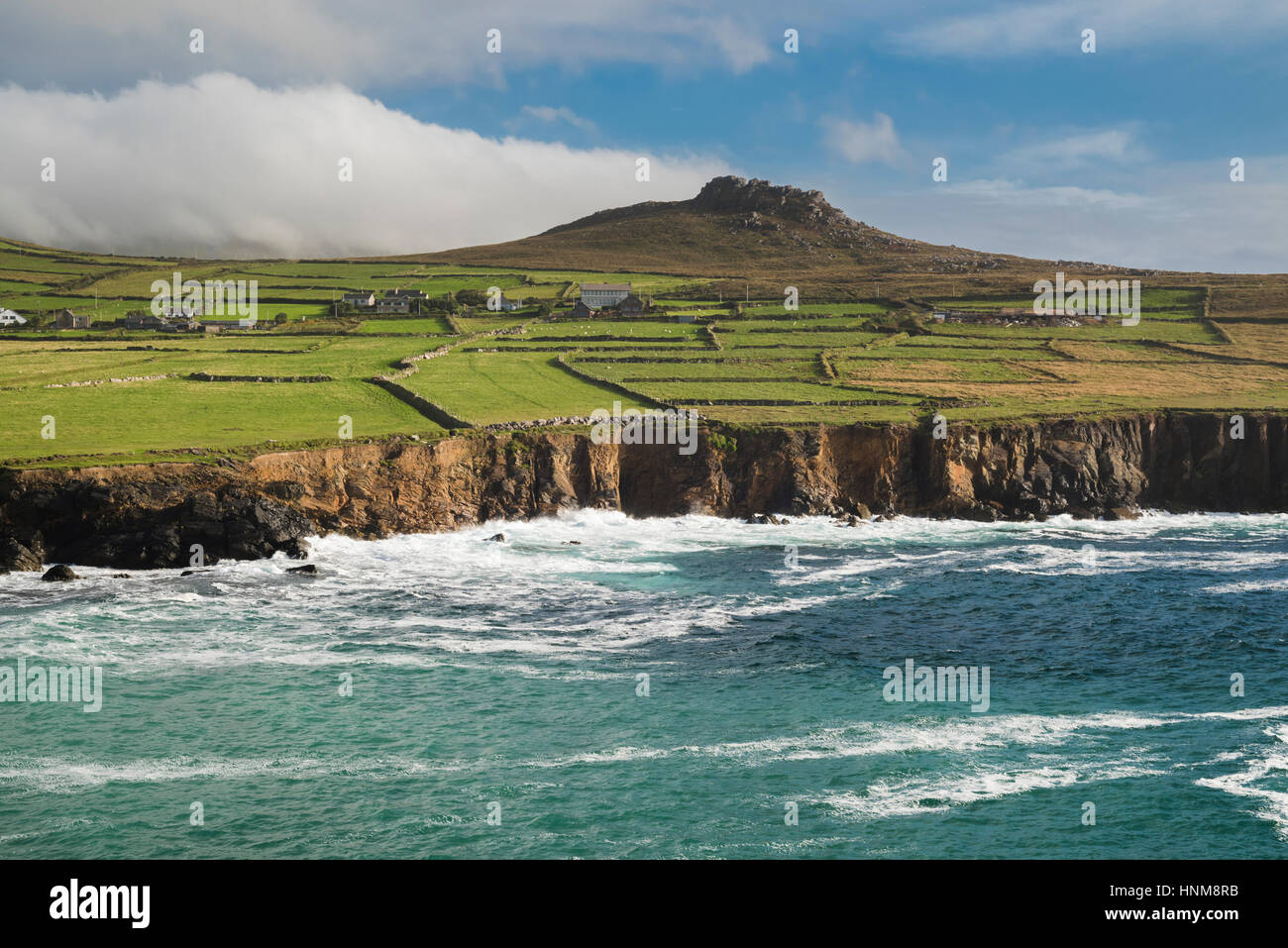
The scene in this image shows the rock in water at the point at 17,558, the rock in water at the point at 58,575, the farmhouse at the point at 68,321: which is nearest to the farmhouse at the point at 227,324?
the farmhouse at the point at 68,321

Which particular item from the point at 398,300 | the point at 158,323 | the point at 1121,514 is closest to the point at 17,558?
the point at 1121,514

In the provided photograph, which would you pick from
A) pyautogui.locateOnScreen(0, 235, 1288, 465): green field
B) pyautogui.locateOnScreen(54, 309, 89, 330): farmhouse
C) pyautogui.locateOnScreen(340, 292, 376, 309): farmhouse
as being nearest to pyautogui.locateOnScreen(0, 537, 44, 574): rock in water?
pyautogui.locateOnScreen(0, 235, 1288, 465): green field

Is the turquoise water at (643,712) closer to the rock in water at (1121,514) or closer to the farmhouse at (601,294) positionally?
the rock in water at (1121,514)

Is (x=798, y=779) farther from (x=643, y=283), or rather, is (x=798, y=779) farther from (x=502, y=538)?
(x=643, y=283)

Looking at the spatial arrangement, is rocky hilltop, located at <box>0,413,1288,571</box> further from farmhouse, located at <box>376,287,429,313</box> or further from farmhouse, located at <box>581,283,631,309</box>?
farmhouse, located at <box>581,283,631,309</box>

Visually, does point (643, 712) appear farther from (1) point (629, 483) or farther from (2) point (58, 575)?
(1) point (629, 483)

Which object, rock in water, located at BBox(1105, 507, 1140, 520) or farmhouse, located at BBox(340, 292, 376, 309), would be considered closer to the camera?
rock in water, located at BBox(1105, 507, 1140, 520)
